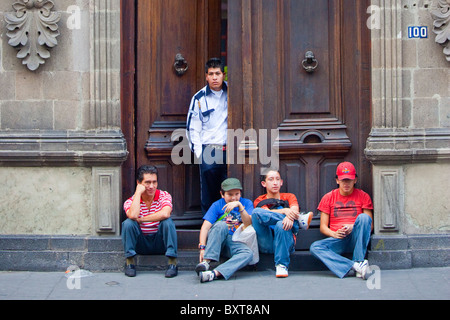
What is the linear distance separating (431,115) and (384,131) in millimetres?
517

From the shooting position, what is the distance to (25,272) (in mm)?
8844

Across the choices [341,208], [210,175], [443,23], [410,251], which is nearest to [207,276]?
[210,175]

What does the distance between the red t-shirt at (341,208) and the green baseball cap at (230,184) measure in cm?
86

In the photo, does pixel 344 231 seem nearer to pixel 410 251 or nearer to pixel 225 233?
pixel 410 251

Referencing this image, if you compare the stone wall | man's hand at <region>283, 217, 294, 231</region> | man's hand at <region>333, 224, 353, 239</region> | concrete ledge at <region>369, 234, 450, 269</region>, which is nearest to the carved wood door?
the stone wall

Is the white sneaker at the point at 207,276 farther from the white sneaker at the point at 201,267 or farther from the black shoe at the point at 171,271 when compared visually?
the black shoe at the point at 171,271

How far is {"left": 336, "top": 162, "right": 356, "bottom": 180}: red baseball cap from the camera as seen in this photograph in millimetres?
8570

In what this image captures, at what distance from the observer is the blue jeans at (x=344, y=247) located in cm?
840

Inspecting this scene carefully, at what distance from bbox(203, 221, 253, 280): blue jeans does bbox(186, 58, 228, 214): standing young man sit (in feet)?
2.36

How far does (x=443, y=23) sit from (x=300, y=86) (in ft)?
5.32

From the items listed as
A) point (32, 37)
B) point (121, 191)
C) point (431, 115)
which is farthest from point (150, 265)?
point (431, 115)

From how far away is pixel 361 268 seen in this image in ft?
27.2

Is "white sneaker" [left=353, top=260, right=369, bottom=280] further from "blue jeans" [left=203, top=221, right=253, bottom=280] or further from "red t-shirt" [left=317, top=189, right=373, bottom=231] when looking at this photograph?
"blue jeans" [left=203, top=221, right=253, bottom=280]

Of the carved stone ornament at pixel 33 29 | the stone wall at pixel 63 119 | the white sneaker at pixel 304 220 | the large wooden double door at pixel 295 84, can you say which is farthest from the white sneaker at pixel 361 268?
the carved stone ornament at pixel 33 29
